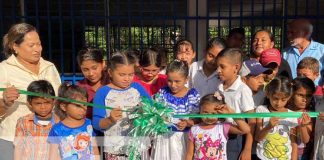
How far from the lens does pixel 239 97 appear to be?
3695mm

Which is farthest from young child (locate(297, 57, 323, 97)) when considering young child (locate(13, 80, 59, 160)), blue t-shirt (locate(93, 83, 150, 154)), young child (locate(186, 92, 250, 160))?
young child (locate(13, 80, 59, 160))

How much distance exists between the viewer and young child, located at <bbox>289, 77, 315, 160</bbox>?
365 centimetres

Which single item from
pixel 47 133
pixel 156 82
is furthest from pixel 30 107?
pixel 156 82

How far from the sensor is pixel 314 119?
373 cm

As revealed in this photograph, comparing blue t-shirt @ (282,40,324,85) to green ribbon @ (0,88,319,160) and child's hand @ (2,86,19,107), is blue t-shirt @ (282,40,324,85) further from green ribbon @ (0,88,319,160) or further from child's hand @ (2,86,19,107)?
child's hand @ (2,86,19,107)

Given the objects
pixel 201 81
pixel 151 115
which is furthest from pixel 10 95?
pixel 201 81

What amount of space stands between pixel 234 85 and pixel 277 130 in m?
0.46

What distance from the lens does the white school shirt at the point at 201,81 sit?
4055 mm

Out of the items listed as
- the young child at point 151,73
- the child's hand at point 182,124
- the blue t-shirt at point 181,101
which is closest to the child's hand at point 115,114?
the blue t-shirt at point 181,101

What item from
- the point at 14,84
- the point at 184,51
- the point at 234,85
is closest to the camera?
the point at 14,84

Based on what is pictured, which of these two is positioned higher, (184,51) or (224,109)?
(184,51)

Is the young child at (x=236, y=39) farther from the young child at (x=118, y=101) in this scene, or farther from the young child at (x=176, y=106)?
the young child at (x=118, y=101)

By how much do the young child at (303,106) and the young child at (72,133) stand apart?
155 centimetres

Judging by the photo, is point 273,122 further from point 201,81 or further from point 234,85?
point 201,81
